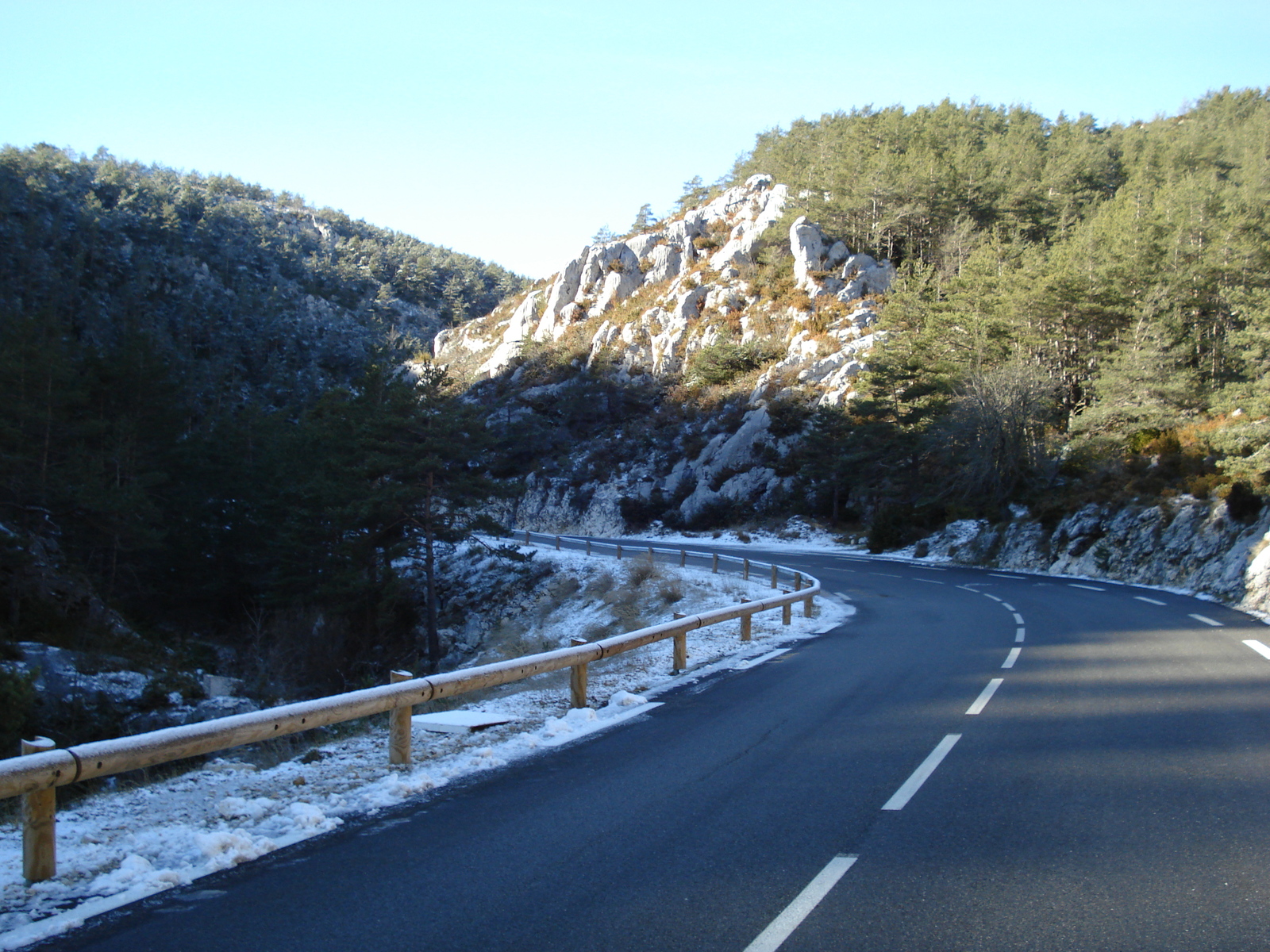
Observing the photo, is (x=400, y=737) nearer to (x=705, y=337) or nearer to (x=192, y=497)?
(x=192, y=497)

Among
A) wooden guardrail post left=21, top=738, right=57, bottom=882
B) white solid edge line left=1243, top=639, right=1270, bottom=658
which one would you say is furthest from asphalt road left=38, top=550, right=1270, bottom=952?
white solid edge line left=1243, top=639, right=1270, bottom=658

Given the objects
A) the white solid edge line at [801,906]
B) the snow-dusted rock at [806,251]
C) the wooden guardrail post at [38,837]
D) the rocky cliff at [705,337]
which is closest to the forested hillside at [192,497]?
the rocky cliff at [705,337]

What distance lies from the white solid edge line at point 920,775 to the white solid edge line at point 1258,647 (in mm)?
6909

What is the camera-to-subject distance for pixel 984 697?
830cm

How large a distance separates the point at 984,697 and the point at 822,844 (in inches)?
183

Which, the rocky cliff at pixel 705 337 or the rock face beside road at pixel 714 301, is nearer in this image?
the rocky cliff at pixel 705 337

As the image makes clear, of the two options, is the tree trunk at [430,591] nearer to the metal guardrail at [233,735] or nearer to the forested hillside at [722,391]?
the forested hillside at [722,391]

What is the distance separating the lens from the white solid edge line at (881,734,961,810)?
5.14 meters

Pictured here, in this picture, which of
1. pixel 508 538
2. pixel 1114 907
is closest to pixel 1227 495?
pixel 1114 907

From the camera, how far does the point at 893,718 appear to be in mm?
7500

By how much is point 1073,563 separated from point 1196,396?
12.0 metres

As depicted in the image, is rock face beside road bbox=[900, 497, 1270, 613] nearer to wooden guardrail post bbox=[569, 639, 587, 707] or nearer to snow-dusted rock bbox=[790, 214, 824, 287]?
wooden guardrail post bbox=[569, 639, 587, 707]

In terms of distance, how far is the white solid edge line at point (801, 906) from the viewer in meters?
3.33

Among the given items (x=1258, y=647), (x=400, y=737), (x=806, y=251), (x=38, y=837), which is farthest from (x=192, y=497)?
(x=806, y=251)
